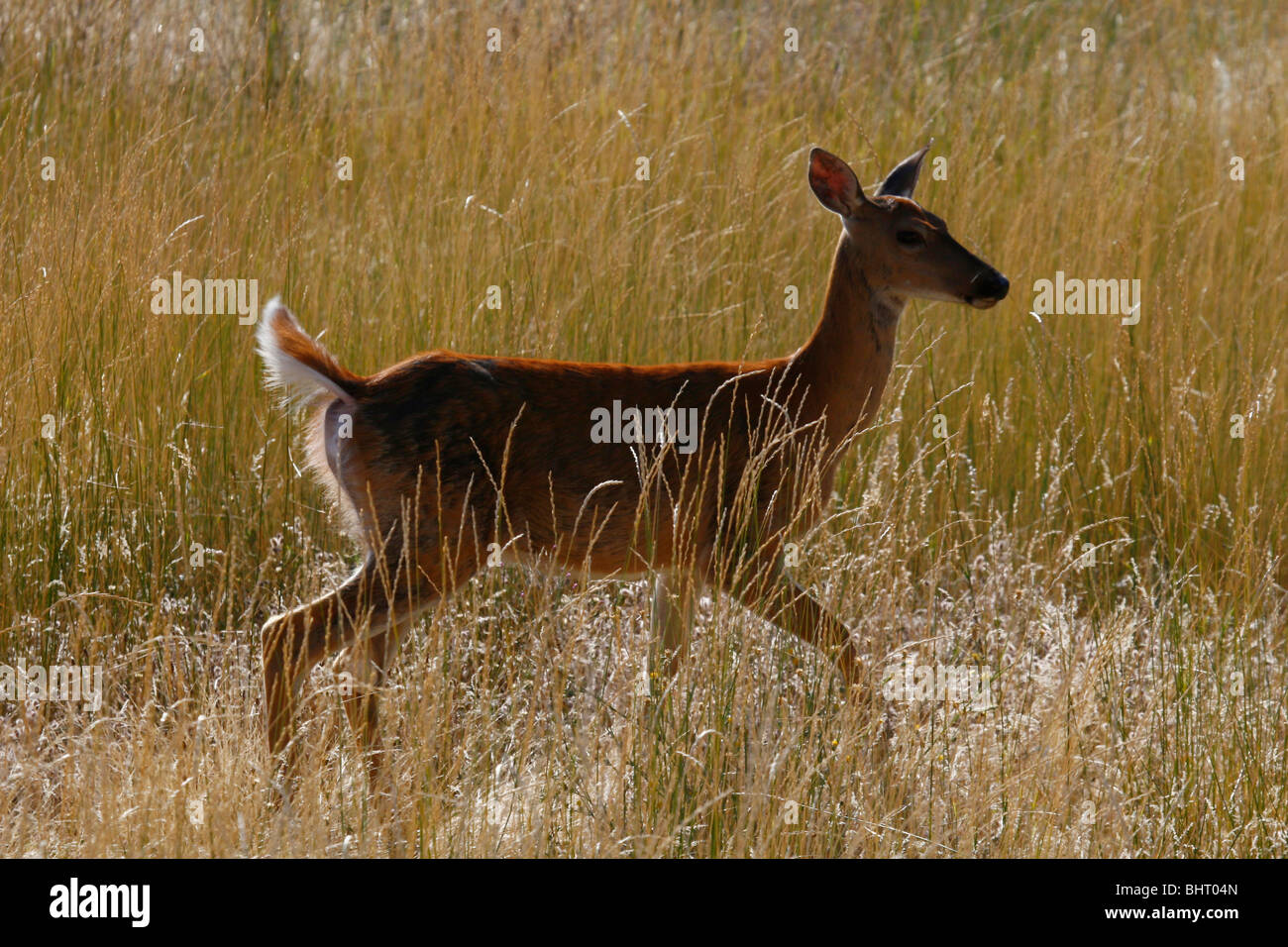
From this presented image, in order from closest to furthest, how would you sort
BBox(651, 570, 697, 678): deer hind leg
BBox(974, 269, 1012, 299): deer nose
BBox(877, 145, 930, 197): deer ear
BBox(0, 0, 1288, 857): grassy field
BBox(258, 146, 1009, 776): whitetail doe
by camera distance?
BBox(0, 0, 1288, 857): grassy field → BBox(258, 146, 1009, 776): whitetail doe → BBox(651, 570, 697, 678): deer hind leg → BBox(974, 269, 1012, 299): deer nose → BBox(877, 145, 930, 197): deer ear

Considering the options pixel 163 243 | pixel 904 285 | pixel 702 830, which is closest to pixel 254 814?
pixel 702 830

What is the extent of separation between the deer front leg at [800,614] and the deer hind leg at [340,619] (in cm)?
86

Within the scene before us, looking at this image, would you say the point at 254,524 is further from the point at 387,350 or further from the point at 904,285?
the point at 904,285

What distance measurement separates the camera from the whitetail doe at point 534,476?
4.18m

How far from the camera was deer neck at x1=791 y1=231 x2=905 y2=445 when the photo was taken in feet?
16.1

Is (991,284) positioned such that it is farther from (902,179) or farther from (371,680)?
(371,680)

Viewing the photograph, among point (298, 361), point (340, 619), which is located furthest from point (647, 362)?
point (340, 619)

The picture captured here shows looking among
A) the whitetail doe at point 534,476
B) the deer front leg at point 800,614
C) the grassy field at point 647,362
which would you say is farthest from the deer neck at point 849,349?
the deer front leg at point 800,614

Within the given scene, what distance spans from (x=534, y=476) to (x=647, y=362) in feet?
5.34

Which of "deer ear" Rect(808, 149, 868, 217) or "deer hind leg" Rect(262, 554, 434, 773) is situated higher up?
"deer ear" Rect(808, 149, 868, 217)

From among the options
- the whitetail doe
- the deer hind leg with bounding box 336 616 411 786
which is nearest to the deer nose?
Answer: the whitetail doe

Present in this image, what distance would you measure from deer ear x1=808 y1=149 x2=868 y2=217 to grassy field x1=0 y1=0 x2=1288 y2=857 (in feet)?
1.82

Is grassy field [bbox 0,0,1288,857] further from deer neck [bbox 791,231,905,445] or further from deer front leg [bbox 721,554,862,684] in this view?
deer neck [bbox 791,231,905,445]

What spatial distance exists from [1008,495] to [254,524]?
267 cm
